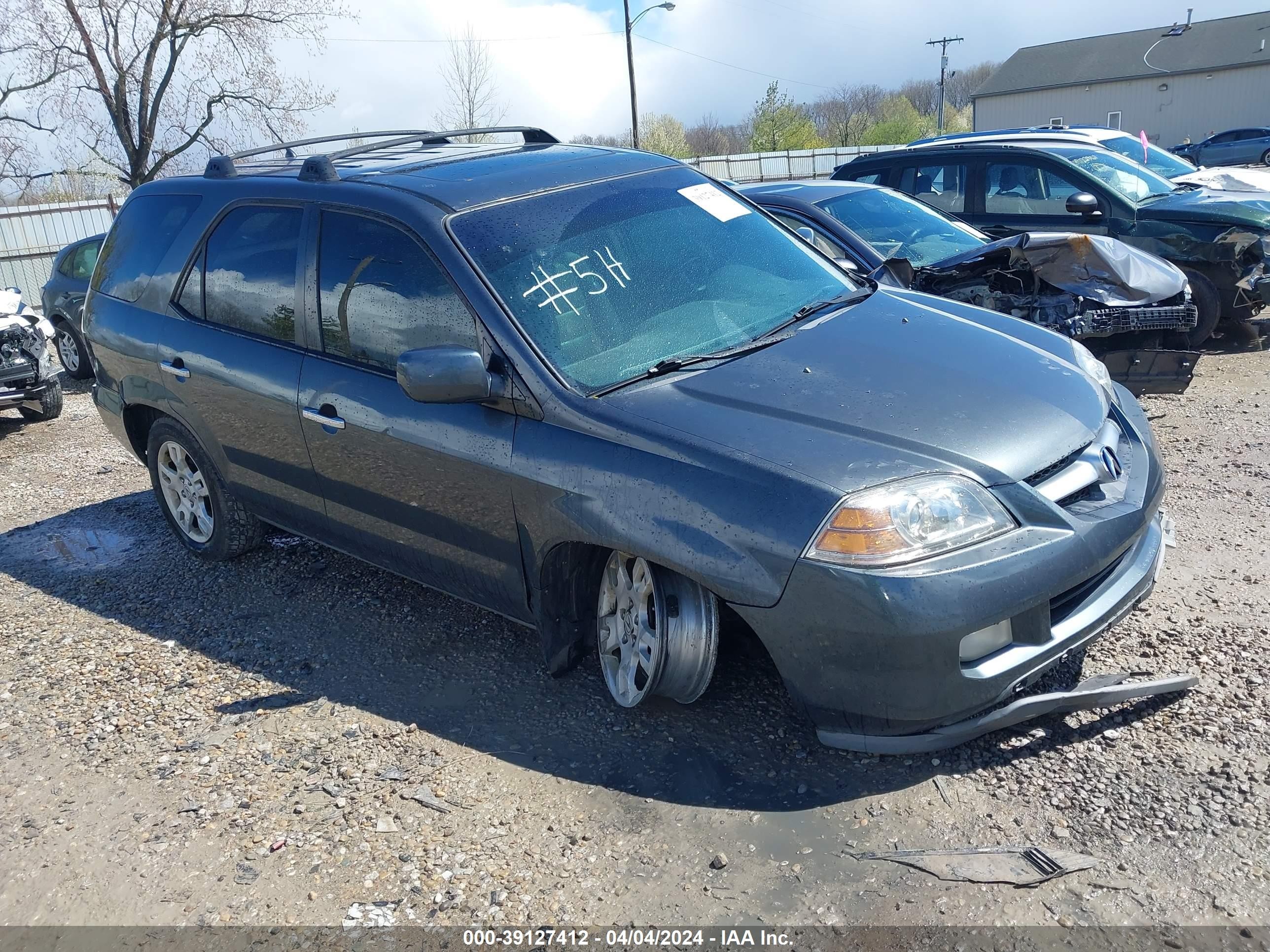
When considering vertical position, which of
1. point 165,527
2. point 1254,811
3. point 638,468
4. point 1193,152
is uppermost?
point 638,468

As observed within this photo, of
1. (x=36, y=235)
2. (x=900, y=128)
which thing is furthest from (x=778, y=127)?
(x=36, y=235)

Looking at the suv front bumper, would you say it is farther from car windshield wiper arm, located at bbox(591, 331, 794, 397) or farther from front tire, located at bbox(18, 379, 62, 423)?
front tire, located at bbox(18, 379, 62, 423)

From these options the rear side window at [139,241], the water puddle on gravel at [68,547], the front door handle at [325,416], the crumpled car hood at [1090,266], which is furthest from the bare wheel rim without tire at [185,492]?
the crumpled car hood at [1090,266]

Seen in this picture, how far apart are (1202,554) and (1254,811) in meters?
1.91

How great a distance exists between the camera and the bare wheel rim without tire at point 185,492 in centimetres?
529

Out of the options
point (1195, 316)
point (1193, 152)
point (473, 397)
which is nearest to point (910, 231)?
point (1195, 316)

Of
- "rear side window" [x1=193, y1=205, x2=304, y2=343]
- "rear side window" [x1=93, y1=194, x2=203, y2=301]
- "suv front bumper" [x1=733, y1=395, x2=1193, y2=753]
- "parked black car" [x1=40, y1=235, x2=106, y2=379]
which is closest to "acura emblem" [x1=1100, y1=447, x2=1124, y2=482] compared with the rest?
"suv front bumper" [x1=733, y1=395, x2=1193, y2=753]

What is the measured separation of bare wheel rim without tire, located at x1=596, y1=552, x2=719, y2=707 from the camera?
327 cm

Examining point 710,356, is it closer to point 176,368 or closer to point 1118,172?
point 176,368

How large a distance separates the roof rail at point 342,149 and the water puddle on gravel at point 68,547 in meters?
2.21

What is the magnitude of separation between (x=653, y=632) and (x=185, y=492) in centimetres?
315

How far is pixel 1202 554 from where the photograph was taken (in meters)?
4.52

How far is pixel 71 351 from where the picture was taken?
A: 11625mm

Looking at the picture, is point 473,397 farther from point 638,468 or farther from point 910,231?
point 910,231
